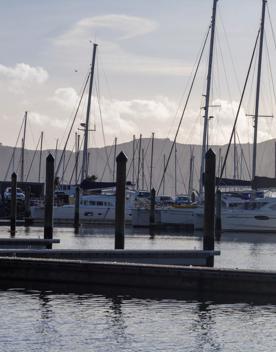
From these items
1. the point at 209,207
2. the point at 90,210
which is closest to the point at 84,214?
the point at 90,210

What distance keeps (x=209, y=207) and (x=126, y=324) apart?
36.7ft

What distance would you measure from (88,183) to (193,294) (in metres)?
51.6

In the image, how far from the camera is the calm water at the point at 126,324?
18.7m

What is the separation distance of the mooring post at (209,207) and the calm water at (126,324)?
307 inches

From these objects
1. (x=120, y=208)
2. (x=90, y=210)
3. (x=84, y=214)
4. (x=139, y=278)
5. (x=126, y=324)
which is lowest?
(x=126, y=324)

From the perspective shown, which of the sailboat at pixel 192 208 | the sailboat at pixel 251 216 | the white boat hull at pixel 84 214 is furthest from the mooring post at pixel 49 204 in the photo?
the white boat hull at pixel 84 214

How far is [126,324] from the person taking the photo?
21.0 m

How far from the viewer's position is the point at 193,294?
24.8 m

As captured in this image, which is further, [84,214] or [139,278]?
[84,214]

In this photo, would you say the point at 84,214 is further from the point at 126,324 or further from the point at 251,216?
the point at 126,324

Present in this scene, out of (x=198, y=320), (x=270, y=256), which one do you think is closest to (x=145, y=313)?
(x=198, y=320)

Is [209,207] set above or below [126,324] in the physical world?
above

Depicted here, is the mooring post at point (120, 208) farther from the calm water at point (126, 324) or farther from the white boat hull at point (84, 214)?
the white boat hull at point (84, 214)

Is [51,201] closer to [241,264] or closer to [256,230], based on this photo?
[241,264]
